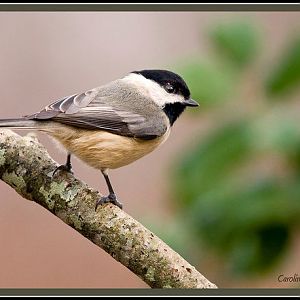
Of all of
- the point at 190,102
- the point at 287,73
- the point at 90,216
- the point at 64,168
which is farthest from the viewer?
the point at 190,102

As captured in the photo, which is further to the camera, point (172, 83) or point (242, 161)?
point (172, 83)

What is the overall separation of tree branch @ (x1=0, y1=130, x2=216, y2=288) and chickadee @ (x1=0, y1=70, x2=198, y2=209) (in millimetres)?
52

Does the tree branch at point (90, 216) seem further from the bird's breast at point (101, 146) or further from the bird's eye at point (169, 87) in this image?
the bird's eye at point (169, 87)

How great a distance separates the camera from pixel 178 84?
2035mm

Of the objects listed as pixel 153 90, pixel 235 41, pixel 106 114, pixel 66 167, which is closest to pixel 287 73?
pixel 235 41

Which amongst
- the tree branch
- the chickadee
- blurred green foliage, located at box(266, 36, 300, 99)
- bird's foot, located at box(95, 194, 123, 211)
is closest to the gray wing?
the chickadee

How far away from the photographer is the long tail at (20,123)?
1.73 metres

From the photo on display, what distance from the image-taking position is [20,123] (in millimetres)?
1759

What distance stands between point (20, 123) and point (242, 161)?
22.6 inches

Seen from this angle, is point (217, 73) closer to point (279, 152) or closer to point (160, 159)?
point (279, 152)

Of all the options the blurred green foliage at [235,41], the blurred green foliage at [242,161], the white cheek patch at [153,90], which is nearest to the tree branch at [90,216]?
the blurred green foliage at [242,161]

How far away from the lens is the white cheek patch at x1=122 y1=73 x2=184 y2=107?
Result: 2.05m

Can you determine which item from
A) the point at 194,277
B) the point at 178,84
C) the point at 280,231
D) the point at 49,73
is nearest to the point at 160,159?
the point at 49,73

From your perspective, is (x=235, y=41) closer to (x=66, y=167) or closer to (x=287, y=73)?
(x=287, y=73)
